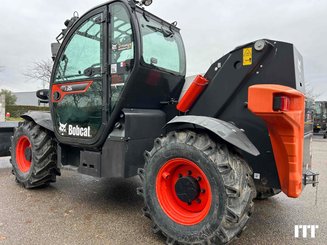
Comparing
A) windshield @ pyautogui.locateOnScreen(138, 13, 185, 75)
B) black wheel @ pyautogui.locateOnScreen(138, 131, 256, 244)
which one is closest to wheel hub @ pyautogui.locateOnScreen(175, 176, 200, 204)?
black wheel @ pyautogui.locateOnScreen(138, 131, 256, 244)

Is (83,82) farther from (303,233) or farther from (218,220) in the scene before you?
(303,233)

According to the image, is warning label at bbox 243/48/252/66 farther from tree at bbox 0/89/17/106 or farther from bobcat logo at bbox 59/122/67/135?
tree at bbox 0/89/17/106

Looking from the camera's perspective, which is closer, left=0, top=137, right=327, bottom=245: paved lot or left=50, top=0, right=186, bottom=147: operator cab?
left=0, top=137, right=327, bottom=245: paved lot

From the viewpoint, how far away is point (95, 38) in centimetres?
375

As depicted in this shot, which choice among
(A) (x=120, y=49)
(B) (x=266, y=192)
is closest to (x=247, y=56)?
(A) (x=120, y=49)

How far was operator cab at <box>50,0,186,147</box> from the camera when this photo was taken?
3416mm

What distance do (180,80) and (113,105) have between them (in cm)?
114

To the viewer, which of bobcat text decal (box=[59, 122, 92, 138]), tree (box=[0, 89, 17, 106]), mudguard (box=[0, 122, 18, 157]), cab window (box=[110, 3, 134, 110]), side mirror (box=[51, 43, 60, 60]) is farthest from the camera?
tree (box=[0, 89, 17, 106])

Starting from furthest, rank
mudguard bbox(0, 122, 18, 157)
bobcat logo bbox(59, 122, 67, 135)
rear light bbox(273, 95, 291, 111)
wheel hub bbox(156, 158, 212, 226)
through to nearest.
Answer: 1. mudguard bbox(0, 122, 18, 157)
2. bobcat logo bbox(59, 122, 67, 135)
3. wheel hub bbox(156, 158, 212, 226)
4. rear light bbox(273, 95, 291, 111)

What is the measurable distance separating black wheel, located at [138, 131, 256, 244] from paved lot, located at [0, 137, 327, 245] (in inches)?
14.3

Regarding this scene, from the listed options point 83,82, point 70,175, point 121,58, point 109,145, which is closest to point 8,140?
point 70,175

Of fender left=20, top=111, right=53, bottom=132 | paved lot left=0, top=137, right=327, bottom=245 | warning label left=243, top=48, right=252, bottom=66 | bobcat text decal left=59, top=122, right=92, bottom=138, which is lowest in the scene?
paved lot left=0, top=137, right=327, bottom=245

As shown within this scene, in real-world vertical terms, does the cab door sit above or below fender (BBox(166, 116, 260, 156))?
above

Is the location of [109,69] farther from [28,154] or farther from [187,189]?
[28,154]
